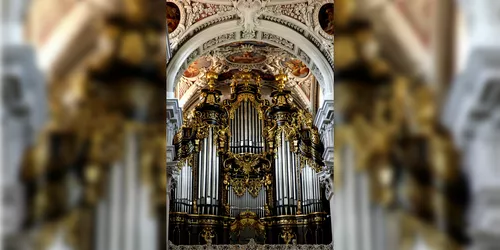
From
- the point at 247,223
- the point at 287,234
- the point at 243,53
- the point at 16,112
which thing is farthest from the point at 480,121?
the point at 247,223

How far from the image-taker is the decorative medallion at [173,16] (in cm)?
512

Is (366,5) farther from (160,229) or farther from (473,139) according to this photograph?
(160,229)

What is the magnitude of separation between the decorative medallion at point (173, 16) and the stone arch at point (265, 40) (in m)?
0.17

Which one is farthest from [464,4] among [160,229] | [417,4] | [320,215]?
[320,215]

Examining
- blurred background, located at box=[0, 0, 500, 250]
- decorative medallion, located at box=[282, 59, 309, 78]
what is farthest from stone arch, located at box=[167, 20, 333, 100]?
blurred background, located at box=[0, 0, 500, 250]

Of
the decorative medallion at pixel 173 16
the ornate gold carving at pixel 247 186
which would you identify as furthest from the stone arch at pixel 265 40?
the ornate gold carving at pixel 247 186

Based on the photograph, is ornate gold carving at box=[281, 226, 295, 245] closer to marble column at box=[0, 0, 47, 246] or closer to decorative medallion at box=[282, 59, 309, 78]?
decorative medallion at box=[282, 59, 309, 78]

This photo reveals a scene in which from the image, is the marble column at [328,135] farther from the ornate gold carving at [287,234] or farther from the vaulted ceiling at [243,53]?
the ornate gold carving at [287,234]

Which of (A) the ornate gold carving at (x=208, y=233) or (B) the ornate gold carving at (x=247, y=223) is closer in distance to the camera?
(A) the ornate gold carving at (x=208, y=233)

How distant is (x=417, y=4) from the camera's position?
76 centimetres

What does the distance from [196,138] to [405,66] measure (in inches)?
257

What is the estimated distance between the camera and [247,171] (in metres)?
7.32

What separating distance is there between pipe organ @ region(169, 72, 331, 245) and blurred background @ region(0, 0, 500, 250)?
6193mm

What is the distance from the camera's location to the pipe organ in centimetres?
695
